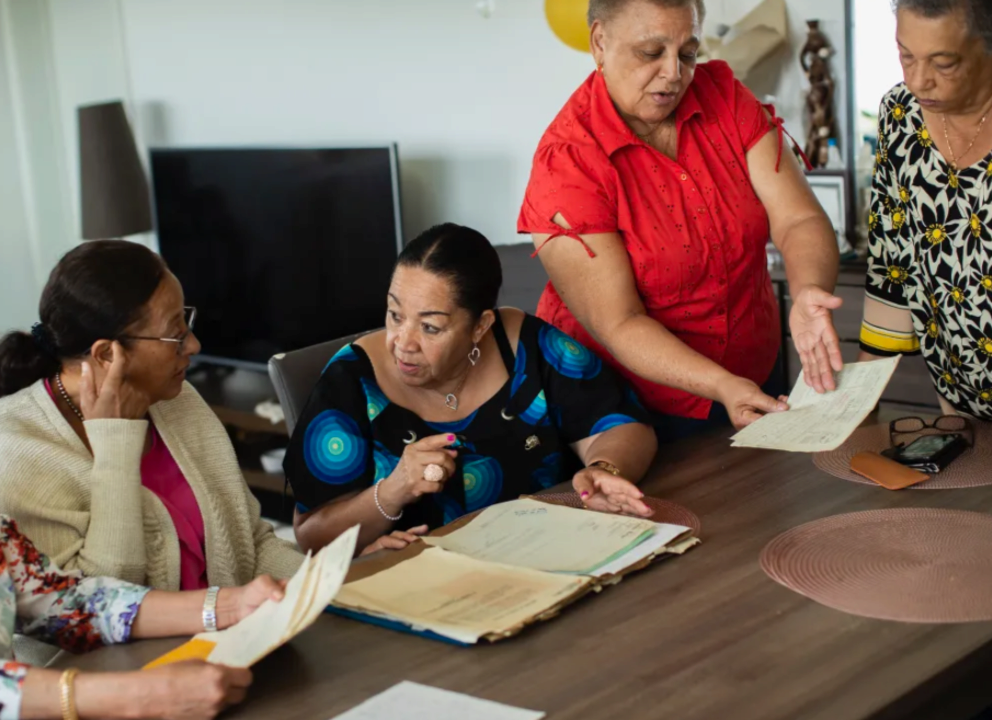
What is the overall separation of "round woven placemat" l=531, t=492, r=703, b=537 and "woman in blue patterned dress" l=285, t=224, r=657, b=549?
0.04 m

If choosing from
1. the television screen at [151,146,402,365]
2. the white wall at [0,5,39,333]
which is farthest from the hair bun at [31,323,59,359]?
the white wall at [0,5,39,333]

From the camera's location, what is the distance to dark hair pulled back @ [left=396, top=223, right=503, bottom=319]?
6.78ft

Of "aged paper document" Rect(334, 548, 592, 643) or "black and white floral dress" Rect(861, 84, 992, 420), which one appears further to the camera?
"black and white floral dress" Rect(861, 84, 992, 420)

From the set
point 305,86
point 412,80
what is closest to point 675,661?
point 412,80

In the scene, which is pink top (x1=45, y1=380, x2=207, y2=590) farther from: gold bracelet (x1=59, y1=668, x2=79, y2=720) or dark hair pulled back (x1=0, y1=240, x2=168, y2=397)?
gold bracelet (x1=59, y1=668, x2=79, y2=720)

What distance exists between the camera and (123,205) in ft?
16.7

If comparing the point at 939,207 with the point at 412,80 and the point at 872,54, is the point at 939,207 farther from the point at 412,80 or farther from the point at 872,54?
the point at 412,80

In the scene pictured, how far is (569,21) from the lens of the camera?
3.64 m

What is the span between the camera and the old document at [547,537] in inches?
64.1

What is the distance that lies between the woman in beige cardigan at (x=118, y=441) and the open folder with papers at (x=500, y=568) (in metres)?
0.32

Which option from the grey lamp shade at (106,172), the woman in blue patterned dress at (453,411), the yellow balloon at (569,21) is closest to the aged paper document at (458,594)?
the woman in blue patterned dress at (453,411)

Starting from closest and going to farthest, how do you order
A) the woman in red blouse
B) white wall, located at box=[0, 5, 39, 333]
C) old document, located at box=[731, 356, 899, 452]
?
1. old document, located at box=[731, 356, 899, 452]
2. the woman in red blouse
3. white wall, located at box=[0, 5, 39, 333]

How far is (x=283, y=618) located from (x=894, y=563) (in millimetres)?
776

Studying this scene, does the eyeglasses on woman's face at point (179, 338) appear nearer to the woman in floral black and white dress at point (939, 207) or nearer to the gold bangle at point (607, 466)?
the gold bangle at point (607, 466)
